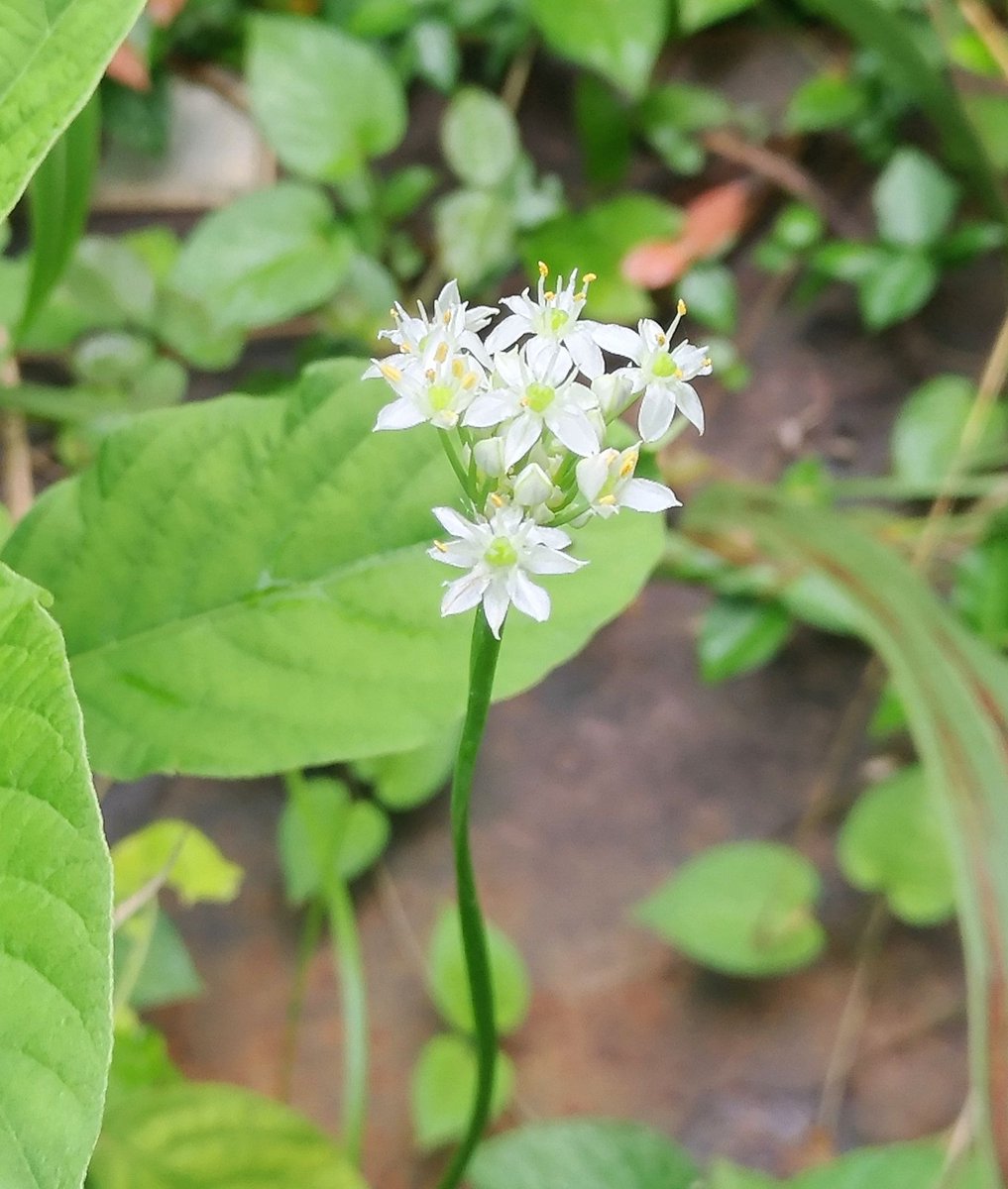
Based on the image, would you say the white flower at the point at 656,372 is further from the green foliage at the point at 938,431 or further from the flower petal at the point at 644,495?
the green foliage at the point at 938,431

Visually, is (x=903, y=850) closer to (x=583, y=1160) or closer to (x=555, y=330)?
(x=583, y=1160)

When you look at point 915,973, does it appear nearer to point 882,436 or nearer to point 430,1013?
point 430,1013

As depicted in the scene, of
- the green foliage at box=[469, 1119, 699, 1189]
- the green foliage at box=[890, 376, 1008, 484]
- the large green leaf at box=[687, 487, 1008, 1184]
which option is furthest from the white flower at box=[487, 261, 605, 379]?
the green foliage at box=[890, 376, 1008, 484]

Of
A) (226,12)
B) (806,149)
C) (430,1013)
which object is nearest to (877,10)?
(806,149)

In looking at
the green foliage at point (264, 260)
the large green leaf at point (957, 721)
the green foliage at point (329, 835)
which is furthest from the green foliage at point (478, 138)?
the green foliage at point (329, 835)

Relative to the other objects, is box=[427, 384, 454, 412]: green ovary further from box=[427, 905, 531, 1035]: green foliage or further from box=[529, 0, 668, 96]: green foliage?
box=[529, 0, 668, 96]: green foliage

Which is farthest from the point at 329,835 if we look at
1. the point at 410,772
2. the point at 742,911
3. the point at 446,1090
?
the point at 742,911
